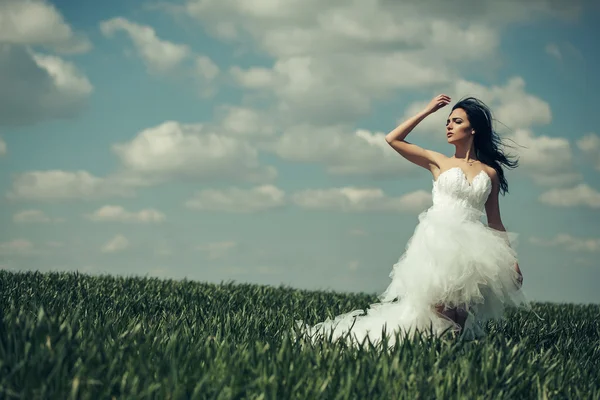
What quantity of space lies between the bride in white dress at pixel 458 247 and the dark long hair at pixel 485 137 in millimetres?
12

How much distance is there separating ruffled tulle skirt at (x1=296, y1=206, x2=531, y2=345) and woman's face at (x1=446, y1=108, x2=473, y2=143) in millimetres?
916

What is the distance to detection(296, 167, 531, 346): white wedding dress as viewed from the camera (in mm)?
7266

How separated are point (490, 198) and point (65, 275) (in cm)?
919

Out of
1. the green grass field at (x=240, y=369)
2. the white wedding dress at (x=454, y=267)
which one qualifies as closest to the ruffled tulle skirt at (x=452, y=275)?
the white wedding dress at (x=454, y=267)

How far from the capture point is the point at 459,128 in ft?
26.1

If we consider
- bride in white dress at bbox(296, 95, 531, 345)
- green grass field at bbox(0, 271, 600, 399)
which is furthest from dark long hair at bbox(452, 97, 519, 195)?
green grass field at bbox(0, 271, 600, 399)

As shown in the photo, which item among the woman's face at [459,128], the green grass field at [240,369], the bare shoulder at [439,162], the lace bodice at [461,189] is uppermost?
the woman's face at [459,128]

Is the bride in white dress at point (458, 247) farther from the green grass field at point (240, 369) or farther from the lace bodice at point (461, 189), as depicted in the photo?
the green grass field at point (240, 369)

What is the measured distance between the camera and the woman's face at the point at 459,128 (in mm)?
7973

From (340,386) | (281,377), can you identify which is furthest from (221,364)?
(340,386)

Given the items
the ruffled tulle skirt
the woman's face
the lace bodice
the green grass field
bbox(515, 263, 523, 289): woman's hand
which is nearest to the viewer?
the green grass field

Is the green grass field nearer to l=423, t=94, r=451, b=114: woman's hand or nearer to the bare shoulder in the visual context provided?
the bare shoulder

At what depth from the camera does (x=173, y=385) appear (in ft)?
A: 14.4

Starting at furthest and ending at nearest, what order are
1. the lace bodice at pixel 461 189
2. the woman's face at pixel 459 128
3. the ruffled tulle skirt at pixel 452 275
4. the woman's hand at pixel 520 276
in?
the woman's face at pixel 459 128 → the woman's hand at pixel 520 276 → the lace bodice at pixel 461 189 → the ruffled tulle skirt at pixel 452 275
